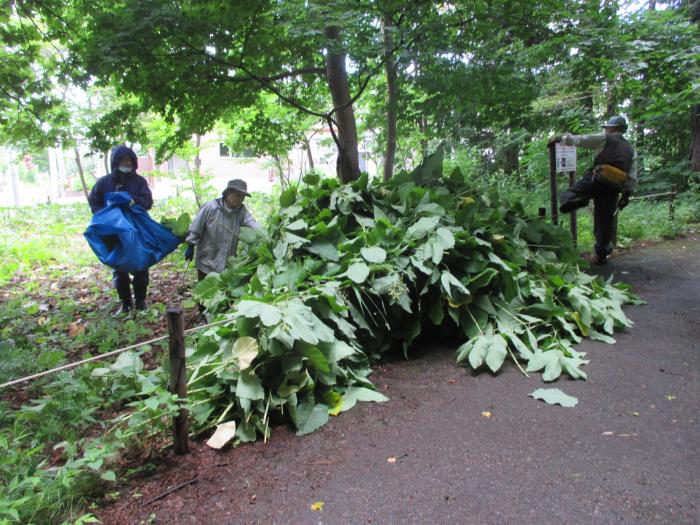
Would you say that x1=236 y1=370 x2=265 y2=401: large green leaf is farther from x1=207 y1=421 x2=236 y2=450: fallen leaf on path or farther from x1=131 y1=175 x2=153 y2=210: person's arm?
x1=131 y1=175 x2=153 y2=210: person's arm

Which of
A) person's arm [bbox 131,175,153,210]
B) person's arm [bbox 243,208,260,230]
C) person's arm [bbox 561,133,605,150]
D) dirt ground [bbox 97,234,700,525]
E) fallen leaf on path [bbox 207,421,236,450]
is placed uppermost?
person's arm [bbox 561,133,605,150]

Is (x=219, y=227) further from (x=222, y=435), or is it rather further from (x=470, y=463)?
(x=470, y=463)

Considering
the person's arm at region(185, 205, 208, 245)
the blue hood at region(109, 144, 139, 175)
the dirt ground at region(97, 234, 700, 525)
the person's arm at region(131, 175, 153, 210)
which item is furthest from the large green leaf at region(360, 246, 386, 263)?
the blue hood at region(109, 144, 139, 175)

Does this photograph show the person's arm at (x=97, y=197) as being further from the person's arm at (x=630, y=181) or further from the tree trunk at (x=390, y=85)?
the person's arm at (x=630, y=181)

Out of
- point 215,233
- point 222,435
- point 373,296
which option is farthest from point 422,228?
point 222,435

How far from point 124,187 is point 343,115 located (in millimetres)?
3213

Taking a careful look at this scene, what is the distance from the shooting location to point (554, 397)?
3312 mm

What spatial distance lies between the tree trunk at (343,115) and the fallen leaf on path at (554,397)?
449cm

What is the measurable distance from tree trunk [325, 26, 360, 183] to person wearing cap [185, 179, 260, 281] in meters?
2.05

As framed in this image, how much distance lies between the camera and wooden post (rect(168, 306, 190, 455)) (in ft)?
9.20

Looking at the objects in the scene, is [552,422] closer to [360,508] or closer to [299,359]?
[360,508]

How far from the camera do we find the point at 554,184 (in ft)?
23.1

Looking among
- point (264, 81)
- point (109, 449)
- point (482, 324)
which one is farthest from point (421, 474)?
point (264, 81)

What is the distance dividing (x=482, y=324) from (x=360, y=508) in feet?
7.27
